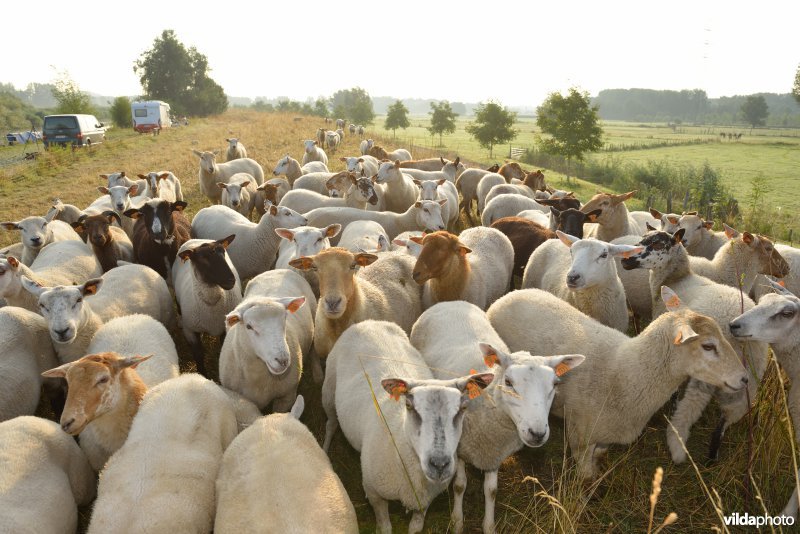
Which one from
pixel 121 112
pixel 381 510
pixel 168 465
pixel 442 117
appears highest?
pixel 442 117

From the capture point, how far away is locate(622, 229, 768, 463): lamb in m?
4.38

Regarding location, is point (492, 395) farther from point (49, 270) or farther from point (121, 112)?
point (121, 112)

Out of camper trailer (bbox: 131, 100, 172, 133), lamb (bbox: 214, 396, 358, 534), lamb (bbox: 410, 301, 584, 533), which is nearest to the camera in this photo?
lamb (bbox: 214, 396, 358, 534)

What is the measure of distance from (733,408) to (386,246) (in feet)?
15.6

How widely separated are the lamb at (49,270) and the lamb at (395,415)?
383 cm

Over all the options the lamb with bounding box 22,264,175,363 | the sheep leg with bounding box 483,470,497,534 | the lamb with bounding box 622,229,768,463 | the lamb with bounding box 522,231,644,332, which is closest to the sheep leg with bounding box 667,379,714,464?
the lamb with bounding box 622,229,768,463

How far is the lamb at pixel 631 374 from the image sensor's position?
3754 mm

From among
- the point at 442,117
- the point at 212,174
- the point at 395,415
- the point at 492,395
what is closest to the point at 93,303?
the point at 395,415

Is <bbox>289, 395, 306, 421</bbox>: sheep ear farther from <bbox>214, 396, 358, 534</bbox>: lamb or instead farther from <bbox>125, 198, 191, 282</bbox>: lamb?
<bbox>125, 198, 191, 282</bbox>: lamb

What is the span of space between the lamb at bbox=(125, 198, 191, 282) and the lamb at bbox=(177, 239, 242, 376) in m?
1.30

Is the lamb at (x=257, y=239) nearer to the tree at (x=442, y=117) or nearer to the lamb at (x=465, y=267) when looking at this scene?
the lamb at (x=465, y=267)

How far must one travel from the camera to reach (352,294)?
5.27 meters

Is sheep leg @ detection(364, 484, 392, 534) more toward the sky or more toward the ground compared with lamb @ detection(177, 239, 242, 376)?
more toward the ground

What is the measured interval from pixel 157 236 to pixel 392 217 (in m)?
4.13
